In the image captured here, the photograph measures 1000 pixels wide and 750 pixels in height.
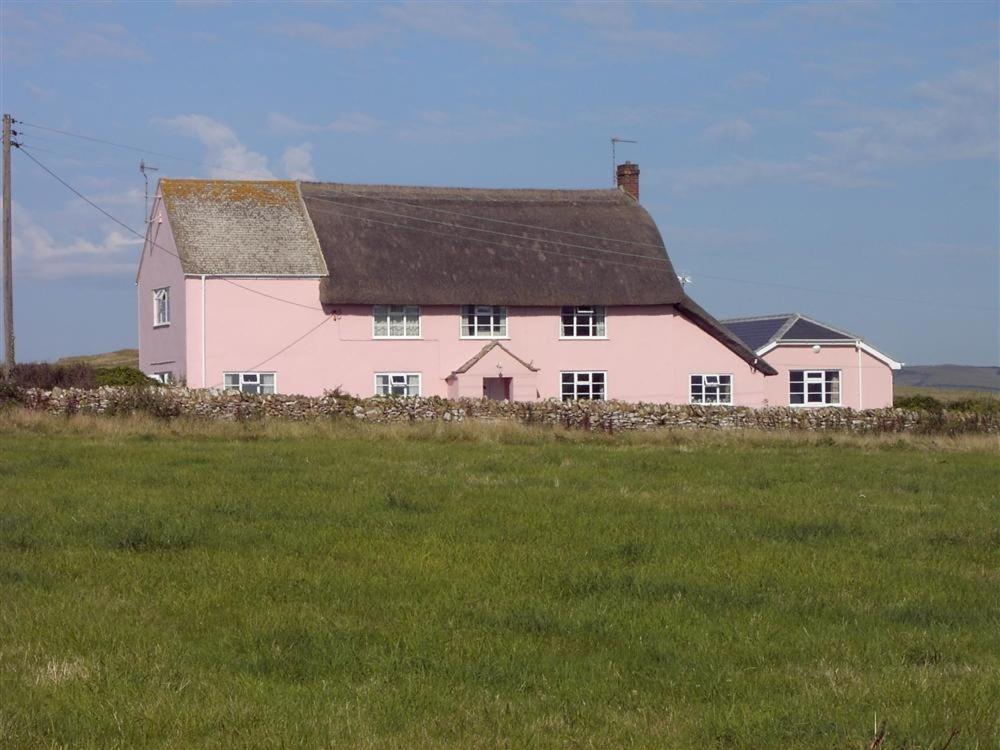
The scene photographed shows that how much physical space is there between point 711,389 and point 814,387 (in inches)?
197

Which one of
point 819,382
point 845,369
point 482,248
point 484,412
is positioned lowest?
point 484,412

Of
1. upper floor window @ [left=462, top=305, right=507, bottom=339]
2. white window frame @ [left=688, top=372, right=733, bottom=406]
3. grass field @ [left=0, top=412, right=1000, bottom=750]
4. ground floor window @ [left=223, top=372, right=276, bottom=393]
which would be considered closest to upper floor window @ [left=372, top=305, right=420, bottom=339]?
upper floor window @ [left=462, top=305, right=507, bottom=339]

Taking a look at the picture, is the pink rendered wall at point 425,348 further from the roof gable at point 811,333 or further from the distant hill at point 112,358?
the distant hill at point 112,358

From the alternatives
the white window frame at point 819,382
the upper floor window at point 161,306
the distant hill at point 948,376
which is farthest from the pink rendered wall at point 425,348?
the distant hill at point 948,376

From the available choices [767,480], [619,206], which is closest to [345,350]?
[619,206]

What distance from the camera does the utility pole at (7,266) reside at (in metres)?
37.2

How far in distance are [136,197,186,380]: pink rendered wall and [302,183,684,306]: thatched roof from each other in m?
5.30

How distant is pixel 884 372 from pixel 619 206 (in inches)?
502

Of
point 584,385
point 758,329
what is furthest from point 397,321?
point 758,329

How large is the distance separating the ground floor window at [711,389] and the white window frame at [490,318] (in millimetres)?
7773

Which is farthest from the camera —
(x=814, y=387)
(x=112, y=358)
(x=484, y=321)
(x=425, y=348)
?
(x=112, y=358)

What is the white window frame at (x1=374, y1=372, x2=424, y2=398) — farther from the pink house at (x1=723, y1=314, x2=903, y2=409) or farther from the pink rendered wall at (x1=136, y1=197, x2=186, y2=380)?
the pink house at (x1=723, y1=314, x2=903, y2=409)

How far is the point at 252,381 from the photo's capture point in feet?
146

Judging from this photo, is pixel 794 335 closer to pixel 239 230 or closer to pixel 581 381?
pixel 581 381
